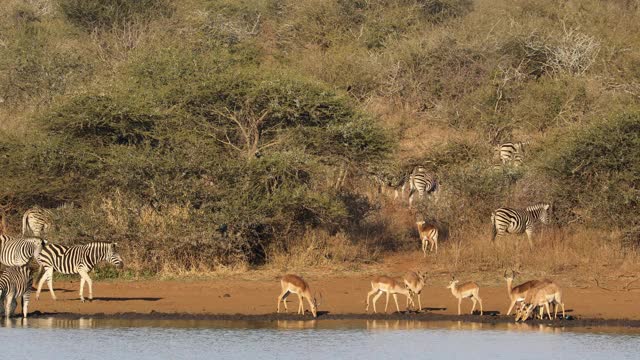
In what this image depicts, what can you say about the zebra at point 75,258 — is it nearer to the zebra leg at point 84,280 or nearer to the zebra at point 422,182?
the zebra leg at point 84,280

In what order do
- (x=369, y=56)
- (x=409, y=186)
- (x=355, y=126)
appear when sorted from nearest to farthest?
(x=355, y=126) < (x=409, y=186) < (x=369, y=56)

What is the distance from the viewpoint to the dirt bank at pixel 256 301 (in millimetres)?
16516

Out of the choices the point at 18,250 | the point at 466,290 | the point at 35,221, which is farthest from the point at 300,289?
the point at 35,221

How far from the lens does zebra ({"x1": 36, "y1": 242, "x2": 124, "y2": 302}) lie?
701 inches

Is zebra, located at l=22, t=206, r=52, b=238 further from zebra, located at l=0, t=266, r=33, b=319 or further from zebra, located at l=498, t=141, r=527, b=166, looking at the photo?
zebra, located at l=498, t=141, r=527, b=166

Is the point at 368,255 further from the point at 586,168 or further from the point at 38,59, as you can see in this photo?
the point at 38,59

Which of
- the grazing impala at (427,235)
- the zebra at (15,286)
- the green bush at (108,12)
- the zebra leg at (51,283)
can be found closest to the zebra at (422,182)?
the grazing impala at (427,235)

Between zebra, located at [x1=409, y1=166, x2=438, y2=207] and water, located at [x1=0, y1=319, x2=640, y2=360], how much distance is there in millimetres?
8690

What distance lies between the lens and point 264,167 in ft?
64.4

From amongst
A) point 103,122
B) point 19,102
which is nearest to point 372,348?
point 103,122

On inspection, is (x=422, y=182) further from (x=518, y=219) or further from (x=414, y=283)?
(x=414, y=283)

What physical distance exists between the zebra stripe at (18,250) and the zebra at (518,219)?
7361mm

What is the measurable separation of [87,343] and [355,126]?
6.94 metres

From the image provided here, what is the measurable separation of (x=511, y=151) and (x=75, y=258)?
1220 centimetres
